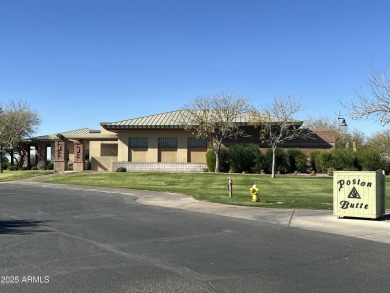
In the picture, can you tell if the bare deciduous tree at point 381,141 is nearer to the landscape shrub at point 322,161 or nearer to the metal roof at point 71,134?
the landscape shrub at point 322,161

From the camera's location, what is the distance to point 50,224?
1212cm

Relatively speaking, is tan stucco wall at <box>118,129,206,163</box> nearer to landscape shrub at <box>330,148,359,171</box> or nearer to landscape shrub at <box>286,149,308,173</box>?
landscape shrub at <box>286,149,308,173</box>

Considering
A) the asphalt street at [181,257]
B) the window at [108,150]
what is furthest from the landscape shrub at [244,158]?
the asphalt street at [181,257]

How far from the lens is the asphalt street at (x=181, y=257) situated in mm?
6238

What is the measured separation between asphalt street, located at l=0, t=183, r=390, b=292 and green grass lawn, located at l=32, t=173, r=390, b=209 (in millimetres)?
5068

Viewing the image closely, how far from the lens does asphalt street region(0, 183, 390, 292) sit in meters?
6.24

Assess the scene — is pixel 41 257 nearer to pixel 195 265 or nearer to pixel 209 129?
pixel 195 265

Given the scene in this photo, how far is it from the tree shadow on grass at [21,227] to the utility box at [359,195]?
8.81 meters

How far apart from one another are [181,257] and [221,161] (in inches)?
1305

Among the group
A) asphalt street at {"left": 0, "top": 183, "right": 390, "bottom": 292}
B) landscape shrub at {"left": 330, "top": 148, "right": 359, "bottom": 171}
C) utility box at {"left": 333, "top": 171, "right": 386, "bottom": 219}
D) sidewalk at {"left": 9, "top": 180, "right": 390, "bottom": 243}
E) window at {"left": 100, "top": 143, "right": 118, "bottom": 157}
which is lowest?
sidewalk at {"left": 9, "top": 180, "right": 390, "bottom": 243}

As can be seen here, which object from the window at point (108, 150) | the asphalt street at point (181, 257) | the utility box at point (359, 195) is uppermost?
the window at point (108, 150)

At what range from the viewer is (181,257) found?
26.1ft

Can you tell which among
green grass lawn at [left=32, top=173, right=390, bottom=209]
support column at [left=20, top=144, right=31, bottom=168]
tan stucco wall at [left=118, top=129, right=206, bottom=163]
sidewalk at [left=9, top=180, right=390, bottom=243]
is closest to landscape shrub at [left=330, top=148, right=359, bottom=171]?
green grass lawn at [left=32, top=173, right=390, bottom=209]

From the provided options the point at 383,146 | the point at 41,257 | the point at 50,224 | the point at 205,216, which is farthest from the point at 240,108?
the point at 41,257
